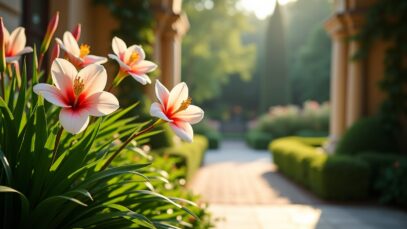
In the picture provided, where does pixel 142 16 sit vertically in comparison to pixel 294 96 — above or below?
above

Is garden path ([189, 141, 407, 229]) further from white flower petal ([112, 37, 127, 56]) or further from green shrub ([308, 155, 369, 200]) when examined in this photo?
white flower petal ([112, 37, 127, 56])

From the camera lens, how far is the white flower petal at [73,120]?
119 centimetres

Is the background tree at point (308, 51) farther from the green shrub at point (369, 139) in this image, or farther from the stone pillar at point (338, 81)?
A: the green shrub at point (369, 139)

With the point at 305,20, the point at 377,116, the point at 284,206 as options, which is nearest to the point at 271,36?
the point at 305,20

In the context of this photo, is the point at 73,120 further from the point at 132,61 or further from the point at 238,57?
the point at 238,57

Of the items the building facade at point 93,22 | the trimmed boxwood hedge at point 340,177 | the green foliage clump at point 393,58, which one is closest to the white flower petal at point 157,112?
the building facade at point 93,22

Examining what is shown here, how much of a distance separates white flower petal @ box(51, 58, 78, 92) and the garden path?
2290 mm

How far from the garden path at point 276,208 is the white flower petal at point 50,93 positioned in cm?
230

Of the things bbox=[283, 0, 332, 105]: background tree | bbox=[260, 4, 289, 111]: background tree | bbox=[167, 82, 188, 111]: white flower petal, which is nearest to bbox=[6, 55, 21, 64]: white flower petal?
bbox=[167, 82, 188, 111]: white flower petal

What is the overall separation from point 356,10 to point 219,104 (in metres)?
23.1

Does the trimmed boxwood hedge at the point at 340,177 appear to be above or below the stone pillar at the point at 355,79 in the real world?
below

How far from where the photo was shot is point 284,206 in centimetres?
621

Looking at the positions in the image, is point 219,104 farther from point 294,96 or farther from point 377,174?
point 377,174

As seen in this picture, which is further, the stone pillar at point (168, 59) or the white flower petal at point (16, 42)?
the stone pillar at point (168, 59)
